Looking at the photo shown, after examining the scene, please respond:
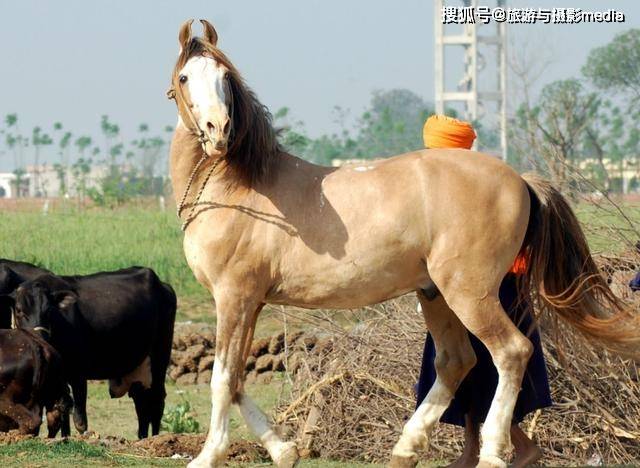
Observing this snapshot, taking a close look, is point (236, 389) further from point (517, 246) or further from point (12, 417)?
point (12, 417)

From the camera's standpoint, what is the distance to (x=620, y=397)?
329 inches

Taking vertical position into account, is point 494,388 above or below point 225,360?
below

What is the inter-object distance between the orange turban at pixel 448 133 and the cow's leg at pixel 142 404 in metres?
5.21

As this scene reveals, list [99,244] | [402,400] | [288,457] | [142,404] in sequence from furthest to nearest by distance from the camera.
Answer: [99,244] < [142,404] < [402,400] < [288,457]

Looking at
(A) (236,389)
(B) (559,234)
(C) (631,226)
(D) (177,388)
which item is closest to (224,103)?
(A) (236,389)

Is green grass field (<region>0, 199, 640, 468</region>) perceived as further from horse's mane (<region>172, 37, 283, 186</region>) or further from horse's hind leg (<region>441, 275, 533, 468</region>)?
horse's mane (<region>172, 37, 283, 186</region>)

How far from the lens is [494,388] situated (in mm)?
7004

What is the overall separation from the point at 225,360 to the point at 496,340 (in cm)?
138

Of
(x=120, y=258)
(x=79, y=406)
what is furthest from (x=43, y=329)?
(x=120, y=258)

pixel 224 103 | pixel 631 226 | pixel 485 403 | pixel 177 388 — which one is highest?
pixel 224 103

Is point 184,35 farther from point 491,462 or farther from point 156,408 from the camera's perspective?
point 156,408

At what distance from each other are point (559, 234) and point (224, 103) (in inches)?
75.2

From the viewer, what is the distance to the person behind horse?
6.92m

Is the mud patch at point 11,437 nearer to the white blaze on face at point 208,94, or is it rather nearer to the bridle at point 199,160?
the bridle at point 199,160
